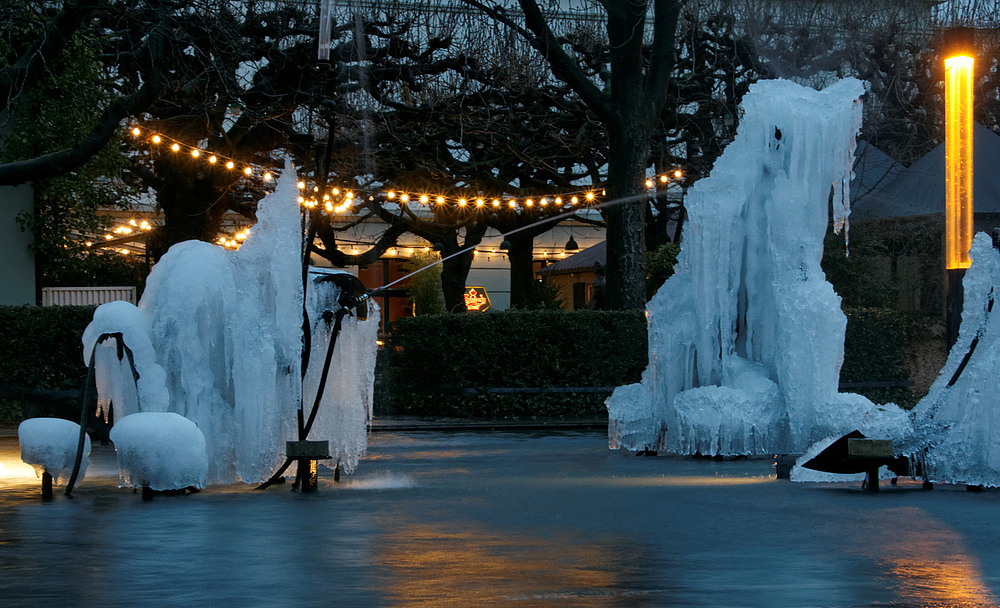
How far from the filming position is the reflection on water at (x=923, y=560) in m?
5.43

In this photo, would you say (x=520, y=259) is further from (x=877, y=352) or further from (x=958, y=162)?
(x=958, y=162)

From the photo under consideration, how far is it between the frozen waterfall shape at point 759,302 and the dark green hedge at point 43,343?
990cm

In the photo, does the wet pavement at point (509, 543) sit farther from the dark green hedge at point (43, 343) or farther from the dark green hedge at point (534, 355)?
the dark green hedge at point (534, 355)

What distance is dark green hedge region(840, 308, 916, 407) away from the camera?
1986 centimetres

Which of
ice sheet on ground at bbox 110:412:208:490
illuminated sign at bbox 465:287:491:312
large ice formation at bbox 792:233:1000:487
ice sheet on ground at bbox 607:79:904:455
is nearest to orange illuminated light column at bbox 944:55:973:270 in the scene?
→ ice sheet on ground at bbox 607:79:904:455

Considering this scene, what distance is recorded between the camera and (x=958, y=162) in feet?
40.4

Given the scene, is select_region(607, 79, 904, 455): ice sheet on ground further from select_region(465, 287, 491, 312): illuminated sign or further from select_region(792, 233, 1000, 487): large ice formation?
select_region(465, 287, 491, 312): illuminated sign

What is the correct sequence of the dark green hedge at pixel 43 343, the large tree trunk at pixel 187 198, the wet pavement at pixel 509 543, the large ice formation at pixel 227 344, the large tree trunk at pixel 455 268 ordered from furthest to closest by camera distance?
the large tree trunk at pixel 455 268
the large tree trunk at pixel 187 198
the dark green hedge at pixel 43 343
the large ice formation at pixel 227 344
the wet pavement at pixel 509 543

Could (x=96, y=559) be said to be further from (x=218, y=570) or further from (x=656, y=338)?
(x=656, y=338)

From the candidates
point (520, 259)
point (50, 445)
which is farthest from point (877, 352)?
point (50, 445)

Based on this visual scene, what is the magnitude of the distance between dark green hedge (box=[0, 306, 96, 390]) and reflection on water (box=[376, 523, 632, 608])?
12.3 meters

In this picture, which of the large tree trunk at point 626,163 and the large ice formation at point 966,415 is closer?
the large ice formation at point 966,415

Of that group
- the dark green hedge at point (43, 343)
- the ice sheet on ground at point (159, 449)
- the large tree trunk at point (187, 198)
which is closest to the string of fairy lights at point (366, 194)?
the large tree trunk at point (187, 198)

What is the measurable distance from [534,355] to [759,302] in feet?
23.3
